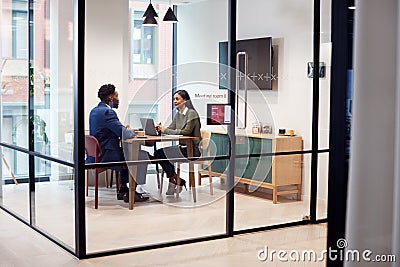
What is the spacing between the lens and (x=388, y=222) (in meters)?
1.64

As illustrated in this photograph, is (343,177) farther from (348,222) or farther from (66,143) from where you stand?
(66,143)

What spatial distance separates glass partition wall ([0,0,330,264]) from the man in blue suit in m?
0.05

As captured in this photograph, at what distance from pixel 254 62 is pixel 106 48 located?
1.41m

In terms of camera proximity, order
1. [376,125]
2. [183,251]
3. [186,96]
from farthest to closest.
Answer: [186,96] → [183,251] → [376,125]

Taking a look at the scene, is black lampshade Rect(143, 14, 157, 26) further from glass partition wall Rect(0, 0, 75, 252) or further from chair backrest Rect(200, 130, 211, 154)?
chair backrest Rect(200, 130, 211, 154)

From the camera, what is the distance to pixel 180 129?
468cm

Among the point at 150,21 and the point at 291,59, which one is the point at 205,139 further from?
the point at 291,59

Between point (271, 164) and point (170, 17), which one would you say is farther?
point (271, 164)

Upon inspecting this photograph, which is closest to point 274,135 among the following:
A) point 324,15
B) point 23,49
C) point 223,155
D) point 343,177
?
point 223,155

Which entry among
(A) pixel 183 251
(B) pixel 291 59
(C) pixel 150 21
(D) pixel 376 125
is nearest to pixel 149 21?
(C) pixel 150 21

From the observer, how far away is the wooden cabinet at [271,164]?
5.08 m

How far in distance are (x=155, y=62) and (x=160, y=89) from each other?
0.22 m

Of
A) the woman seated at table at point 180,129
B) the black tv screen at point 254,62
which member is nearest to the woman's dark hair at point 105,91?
the woman seated at table at point 180,129

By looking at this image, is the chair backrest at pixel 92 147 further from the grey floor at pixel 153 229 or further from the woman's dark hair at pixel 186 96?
the woman's dark hair at pixel 186 96
